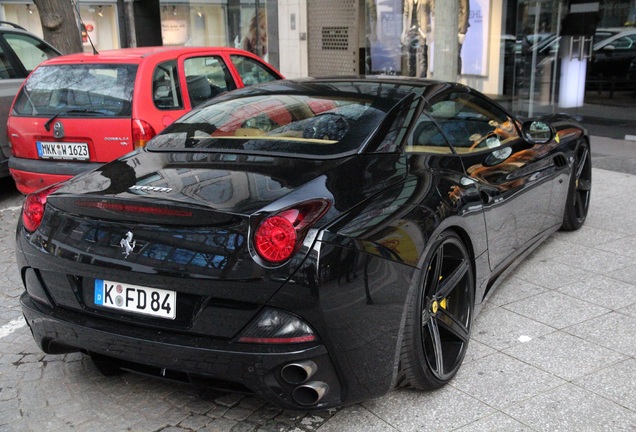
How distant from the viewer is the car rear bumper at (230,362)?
2645 mm

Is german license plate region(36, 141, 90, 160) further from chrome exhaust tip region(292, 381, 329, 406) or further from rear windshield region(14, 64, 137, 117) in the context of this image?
chrome exhaust tip region(292, 381, 329, 406)

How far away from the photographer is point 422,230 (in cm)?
307

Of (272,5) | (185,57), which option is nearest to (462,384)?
(185,57)

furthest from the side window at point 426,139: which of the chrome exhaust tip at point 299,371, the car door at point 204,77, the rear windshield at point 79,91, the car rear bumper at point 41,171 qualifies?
the car rear bumper at point 41,171

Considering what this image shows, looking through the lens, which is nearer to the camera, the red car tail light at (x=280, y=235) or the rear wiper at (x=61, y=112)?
the red car tail light at (x=280, y=235)

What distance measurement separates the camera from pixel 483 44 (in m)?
12.2

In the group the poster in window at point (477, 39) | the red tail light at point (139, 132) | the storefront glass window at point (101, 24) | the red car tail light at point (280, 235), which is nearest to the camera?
the red car tail light at point (280, 235)

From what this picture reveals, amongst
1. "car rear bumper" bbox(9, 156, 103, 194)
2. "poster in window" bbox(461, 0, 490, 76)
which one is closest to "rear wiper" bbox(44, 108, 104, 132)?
"car rear bumper" bbox(9, 156, 103, 194)

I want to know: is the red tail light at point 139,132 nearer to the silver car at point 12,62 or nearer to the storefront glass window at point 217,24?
the silver car at point 12,62

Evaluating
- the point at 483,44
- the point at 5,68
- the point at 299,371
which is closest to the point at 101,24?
the point at 483,44

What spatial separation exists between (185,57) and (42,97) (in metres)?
1.32

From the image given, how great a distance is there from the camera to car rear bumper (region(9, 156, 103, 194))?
5941 mm

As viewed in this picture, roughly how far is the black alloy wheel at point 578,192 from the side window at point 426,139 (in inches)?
82.2

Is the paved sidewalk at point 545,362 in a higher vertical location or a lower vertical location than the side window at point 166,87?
lower
